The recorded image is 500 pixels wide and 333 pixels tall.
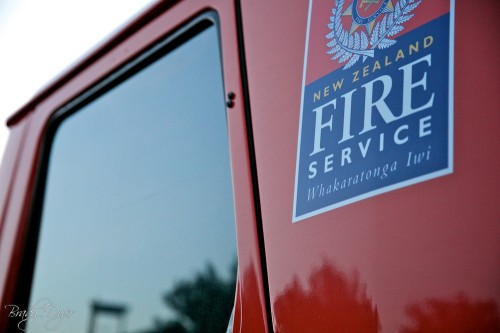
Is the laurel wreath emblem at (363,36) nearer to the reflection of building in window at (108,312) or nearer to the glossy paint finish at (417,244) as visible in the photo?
the glossy paint finish at (417,244)

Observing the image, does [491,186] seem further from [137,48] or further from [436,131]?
[137,48]

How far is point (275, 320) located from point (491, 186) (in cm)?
40

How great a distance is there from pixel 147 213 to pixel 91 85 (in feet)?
2.01

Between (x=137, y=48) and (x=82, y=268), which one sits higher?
(x=137, y=48)

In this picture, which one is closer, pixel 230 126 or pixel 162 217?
pixel 230 126

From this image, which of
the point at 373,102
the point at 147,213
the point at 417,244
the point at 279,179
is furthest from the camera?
the point at 147,213

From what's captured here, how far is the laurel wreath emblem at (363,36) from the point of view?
90cm

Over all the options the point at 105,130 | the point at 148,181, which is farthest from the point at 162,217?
the point at 105,130

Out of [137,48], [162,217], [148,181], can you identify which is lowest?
[162,217]

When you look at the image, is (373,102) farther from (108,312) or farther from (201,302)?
(108,312)

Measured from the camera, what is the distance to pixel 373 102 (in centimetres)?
89

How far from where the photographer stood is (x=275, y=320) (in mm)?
918

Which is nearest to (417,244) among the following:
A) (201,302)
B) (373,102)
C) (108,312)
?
(373,102)

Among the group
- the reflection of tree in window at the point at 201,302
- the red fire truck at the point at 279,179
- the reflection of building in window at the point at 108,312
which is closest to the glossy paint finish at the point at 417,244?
the red fire truck at the point at 279,179
